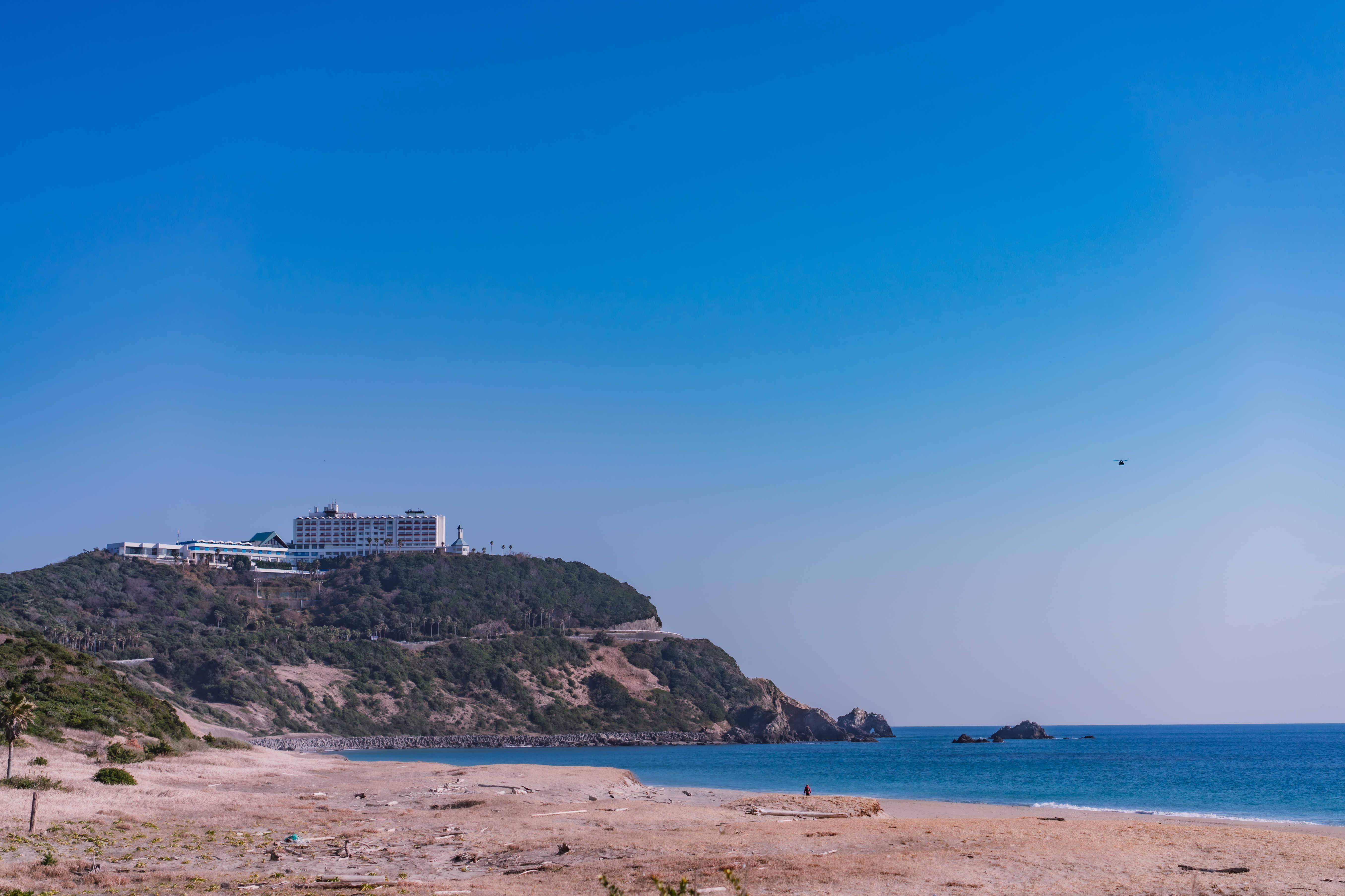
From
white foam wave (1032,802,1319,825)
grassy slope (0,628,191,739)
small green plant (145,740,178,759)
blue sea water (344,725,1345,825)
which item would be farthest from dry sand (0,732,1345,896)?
blue sea water (344,725,1345,825)

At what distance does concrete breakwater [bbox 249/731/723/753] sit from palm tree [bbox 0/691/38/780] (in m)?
71.9

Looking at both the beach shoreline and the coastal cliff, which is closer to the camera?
the beach shoreline

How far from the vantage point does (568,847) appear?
25609 mm

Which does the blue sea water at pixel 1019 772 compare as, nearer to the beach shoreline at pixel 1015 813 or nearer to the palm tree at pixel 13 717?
the beach shoreline at pixel 1015 813

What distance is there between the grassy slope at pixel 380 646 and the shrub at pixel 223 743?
51.1 metres

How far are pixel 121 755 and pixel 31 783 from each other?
11.4 metres

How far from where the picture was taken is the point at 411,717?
135 m

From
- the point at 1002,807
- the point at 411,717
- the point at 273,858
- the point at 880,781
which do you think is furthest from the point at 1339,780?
the point at 411,717

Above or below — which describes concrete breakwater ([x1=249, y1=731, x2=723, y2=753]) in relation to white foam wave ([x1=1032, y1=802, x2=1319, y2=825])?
below

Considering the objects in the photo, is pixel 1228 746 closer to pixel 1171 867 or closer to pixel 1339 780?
pixel 1339 780

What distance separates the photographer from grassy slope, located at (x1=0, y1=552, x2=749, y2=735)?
416 feet

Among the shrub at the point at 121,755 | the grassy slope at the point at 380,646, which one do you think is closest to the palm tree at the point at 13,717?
the shrub at the point at 121,755

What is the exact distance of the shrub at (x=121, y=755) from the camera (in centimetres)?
4081

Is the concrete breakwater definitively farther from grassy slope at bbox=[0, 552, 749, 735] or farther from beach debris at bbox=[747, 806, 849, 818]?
beach debris at bbox=[747, 806, 849, 818]
